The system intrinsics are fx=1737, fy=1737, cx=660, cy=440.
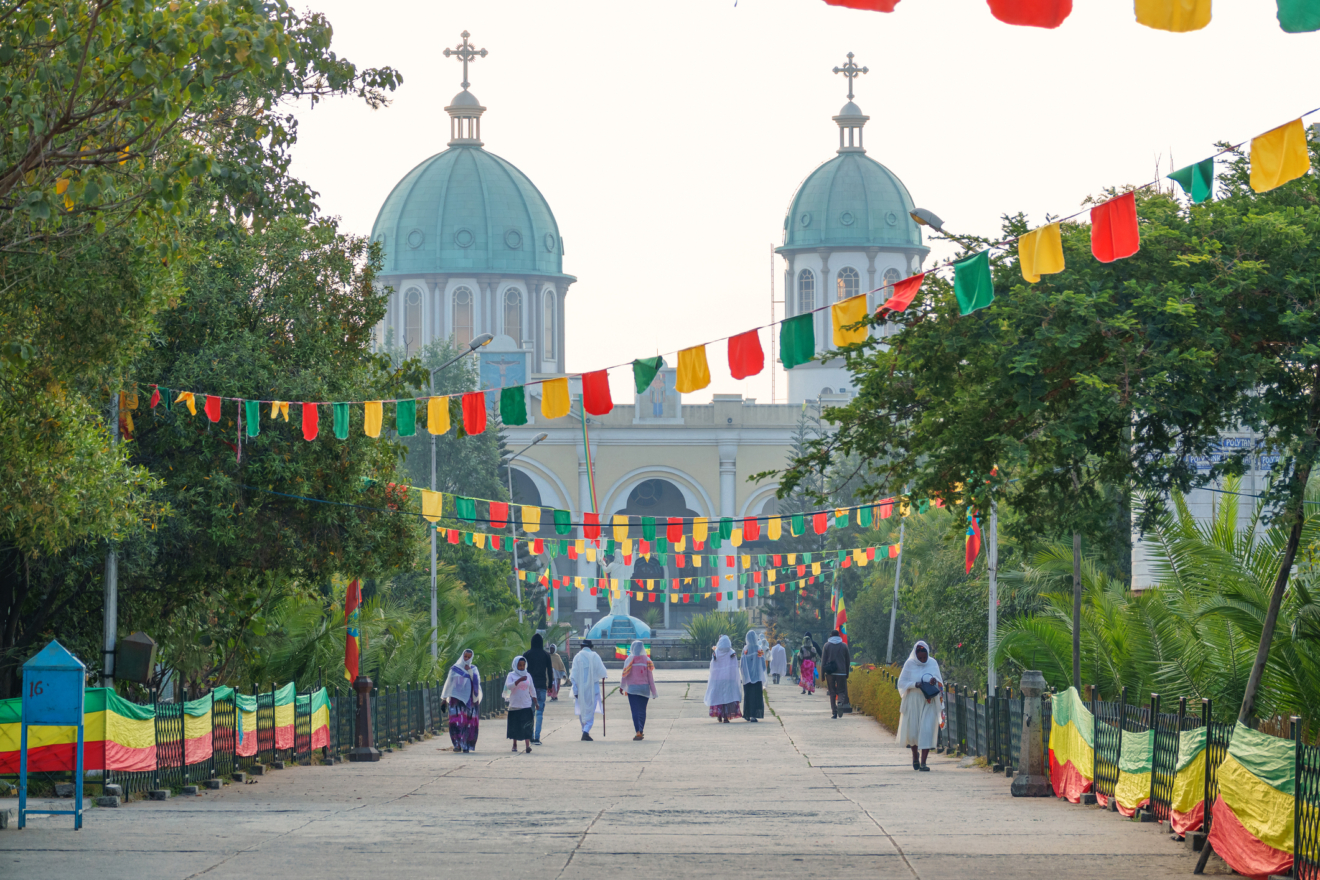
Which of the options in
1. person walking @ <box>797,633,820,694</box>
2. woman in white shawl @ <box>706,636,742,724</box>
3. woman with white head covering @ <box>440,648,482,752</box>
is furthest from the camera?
person walking @ <box>797,633,820,694</box>

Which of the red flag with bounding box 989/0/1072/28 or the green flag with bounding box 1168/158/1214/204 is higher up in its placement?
the green flag with bounding box 1168/158/1214/204

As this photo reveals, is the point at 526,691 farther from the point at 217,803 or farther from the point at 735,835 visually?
the point at 735,835

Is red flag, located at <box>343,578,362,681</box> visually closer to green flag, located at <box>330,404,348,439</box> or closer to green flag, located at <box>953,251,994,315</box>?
green flag, located at <box>330,404,348,439</box>

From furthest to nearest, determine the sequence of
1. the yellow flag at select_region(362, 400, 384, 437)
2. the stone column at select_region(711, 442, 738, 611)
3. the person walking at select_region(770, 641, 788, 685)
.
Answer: the stone column at select_region(711, 442, 738, 611)
the person walking at select_region(770, 641, 788, 685)
the yellow flag at select_region(362, 400, 384, 437)

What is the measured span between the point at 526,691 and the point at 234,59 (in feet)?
40.9

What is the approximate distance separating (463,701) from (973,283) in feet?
38.0

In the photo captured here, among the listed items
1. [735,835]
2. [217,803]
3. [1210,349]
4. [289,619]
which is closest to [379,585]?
[289,619]

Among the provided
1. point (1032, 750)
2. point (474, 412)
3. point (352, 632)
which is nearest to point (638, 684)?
point (352, 632)

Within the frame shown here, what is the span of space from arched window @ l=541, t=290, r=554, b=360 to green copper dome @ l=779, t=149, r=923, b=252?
11.7 meters

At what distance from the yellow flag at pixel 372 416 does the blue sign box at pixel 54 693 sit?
4.72m

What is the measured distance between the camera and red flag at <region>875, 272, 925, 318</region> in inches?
458

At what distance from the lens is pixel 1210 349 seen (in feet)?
34.0

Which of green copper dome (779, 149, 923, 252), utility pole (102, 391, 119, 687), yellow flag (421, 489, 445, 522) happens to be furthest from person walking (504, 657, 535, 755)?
green copper dome (779, 149, 923, 252)

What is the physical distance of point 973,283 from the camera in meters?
10.8
